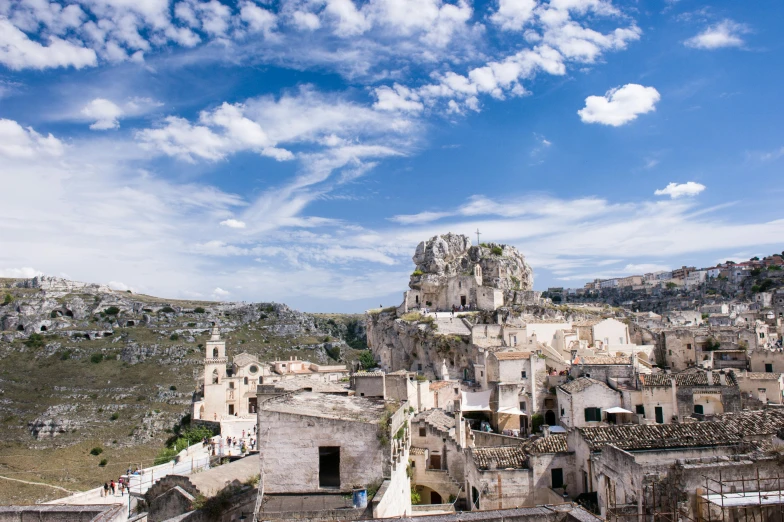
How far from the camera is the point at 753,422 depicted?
893 inches

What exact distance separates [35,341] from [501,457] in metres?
77.9

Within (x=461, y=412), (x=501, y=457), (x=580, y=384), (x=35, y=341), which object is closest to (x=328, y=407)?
(x=501, y=457)

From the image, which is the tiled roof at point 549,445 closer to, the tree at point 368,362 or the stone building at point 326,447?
the stone building at point 326,447

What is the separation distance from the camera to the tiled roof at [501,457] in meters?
23.3

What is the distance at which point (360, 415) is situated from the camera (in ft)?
46.8

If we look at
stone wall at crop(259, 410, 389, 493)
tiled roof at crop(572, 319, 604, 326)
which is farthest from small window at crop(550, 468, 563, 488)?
tiled roof at crop(572, 319, 604, 326)

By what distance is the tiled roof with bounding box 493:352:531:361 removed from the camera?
38.9 meters

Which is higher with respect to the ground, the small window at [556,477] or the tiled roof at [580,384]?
the tiled roof at [580,384]

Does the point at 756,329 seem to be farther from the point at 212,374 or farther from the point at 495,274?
the point at 212,374

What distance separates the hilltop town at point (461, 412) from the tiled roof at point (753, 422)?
0.62 ft

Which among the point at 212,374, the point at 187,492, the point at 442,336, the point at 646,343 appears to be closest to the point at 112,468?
the point at 212,374

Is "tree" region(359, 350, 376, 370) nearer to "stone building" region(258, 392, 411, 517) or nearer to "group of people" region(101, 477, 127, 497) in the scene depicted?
"group of people" region(101, 477, 127, 497)

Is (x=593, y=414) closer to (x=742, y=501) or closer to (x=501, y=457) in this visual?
(x=501, y=457)

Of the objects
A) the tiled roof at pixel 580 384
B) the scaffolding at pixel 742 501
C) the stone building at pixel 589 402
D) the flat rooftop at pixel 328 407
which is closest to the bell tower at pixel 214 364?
the tiled roof at pixel 580 384
